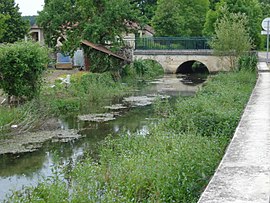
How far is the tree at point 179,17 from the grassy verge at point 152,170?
33493mm

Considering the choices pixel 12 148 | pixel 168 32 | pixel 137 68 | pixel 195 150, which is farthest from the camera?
pixel 168 32

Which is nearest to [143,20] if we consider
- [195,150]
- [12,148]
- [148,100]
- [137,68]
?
[137,68]

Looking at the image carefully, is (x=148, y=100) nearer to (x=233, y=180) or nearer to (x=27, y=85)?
(x=27, y=85)

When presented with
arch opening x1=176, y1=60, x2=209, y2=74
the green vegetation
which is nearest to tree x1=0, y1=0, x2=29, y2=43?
the green vegetation

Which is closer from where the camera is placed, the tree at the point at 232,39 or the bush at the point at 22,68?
the bush at the point at 22,68

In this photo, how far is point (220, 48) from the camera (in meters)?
29.5

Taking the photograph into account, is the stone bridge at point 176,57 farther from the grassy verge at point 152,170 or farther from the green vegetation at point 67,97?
the grassy verge at point 152,170

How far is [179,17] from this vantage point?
46219mm

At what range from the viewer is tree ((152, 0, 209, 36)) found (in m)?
45.8

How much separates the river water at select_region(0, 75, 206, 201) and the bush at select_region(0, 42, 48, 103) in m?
1.80

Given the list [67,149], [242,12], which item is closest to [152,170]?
[67,149]

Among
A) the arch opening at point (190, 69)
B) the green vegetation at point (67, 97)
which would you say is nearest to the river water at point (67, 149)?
the green vegetation at point (67, 97)

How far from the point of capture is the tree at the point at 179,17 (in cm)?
4575

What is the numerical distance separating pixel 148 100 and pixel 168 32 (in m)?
23.3
